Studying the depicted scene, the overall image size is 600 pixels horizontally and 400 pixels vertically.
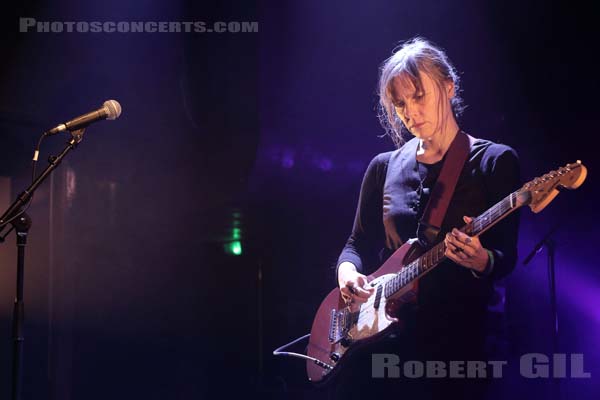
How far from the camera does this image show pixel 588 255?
319 cm

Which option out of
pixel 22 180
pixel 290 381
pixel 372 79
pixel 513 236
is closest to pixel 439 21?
pixel 372 79

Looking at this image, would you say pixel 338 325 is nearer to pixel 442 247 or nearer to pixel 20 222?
pixel 442 247

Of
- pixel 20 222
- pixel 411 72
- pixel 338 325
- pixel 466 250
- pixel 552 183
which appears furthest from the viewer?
pixel 411 72

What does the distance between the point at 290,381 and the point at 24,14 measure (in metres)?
2.61

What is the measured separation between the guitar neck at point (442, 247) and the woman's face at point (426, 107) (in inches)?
22.0

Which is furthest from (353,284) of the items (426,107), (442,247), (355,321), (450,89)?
(450,89)

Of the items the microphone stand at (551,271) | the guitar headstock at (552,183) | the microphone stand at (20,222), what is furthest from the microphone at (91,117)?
the microphone stand at (551,271)

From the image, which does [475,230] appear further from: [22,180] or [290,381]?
[22,180]

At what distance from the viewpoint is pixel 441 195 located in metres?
2.95

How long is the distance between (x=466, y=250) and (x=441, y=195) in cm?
33

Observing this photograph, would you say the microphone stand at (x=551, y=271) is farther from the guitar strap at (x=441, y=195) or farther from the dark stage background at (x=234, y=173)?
the guitar strap at (x=441, y=195)

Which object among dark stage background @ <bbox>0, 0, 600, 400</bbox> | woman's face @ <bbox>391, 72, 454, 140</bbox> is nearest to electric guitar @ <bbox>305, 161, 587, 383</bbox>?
dark stage background @ <bbox>0, 0, 600, 400</bbox>

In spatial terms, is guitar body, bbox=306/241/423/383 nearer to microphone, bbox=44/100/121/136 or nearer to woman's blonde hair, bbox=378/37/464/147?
woman's blonde hair, bbox=378/37/464/147

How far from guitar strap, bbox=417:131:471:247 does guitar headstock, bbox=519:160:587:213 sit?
1.25 feet
